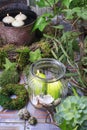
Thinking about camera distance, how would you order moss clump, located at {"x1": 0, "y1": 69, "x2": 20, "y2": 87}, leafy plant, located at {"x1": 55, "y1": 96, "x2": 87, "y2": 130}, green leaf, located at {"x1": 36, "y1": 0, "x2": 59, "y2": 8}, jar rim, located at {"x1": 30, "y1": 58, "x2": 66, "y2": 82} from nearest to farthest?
1. leafy plant, located at {"x1": 55, "y1": 96, "x2": 87, "y2": 130}
2. jar rim, located at {"x1": 30, "y1": 58, "x2": 66, "y2": 82}
3. moss clump, located at {"x1": 0, "y1": 69, "x2": 20, "y2": 87}
4. green leaf, located at {"x1": 36, "y1": 0, "x2": 59, "y2": 8}

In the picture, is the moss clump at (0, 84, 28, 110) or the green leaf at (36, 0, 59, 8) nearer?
the moss clump at (0, 84, 28, 110)

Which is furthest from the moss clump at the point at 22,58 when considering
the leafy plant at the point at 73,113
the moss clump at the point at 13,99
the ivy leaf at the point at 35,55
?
the leafy plant at the point at 73,113

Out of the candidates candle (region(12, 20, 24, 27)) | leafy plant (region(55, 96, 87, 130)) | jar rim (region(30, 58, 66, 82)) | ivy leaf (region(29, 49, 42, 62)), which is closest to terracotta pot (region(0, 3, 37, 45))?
candle (region(12, 20, 24, 27))

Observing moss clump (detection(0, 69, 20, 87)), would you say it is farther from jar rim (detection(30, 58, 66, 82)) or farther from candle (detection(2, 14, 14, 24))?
candle (detection(2, 14, 14, 24))

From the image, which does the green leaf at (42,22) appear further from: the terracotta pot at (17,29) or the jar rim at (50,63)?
the jar rim at (50,63)

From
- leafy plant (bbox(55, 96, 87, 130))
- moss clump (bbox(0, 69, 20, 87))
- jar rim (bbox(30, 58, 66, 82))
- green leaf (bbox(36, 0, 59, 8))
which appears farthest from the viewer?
green leaf (bbox(36, 0, 59, 8))

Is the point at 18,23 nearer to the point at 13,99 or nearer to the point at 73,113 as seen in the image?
the point at 13,99

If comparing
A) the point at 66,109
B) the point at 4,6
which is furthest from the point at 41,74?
the point at 4,6
